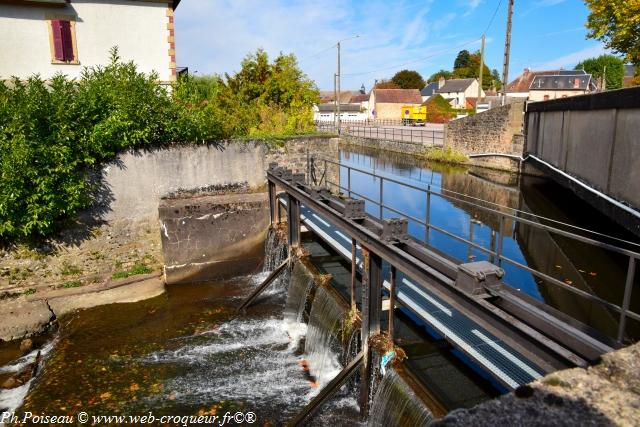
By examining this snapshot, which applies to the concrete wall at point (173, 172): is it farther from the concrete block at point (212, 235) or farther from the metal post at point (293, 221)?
the metal post at point (293, 221)

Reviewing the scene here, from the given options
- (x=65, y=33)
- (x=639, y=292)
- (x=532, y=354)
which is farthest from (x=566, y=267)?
(x=65, y=33)

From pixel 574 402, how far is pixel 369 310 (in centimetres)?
453

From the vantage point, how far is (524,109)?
24953 millimetres

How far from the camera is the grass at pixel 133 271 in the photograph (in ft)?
39.4

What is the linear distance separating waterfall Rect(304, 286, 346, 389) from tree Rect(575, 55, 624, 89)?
270 ft

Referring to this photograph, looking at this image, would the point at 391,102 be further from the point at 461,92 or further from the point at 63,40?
the point at 63,40

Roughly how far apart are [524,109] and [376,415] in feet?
76.5

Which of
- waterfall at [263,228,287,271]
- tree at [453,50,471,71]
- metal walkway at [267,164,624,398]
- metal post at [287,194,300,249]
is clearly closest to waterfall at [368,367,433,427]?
metal walkway at [267,164,624,398]

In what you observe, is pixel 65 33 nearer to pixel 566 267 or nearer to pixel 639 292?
pixel 566 267

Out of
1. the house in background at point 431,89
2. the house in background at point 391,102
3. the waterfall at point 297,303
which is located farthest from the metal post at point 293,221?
the house in background at point 431,89

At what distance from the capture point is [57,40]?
1639 cm

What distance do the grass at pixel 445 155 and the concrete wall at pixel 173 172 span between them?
1777 centimetres

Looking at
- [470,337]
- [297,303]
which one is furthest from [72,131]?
[470,337]

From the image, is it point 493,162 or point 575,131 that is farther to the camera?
point 493,162
